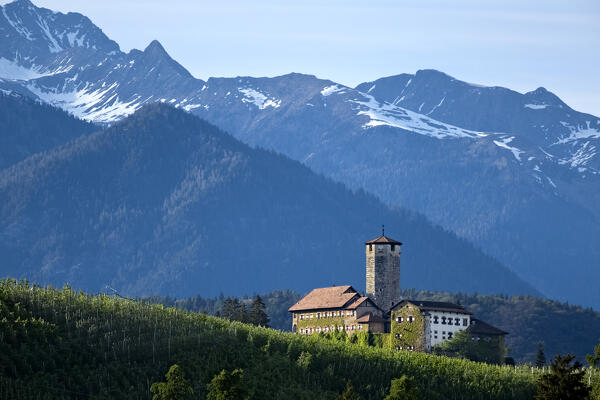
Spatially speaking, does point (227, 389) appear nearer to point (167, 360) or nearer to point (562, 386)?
point (167, 360)

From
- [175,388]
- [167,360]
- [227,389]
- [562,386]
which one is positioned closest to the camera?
[227,389]

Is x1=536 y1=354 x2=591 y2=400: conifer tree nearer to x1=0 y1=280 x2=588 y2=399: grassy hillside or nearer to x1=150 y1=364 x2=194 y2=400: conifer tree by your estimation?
x1=0 y1=280 x2=588 y2=399: grassy hillside

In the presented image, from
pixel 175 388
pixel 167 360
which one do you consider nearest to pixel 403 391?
pixel 175 388

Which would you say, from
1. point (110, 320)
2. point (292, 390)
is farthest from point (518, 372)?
point (110, 320)

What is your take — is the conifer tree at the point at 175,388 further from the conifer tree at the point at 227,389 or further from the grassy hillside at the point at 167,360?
the grassy hillside at the point at 167,360

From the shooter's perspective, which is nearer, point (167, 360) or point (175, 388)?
point (175, 388)

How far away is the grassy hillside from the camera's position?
543ft

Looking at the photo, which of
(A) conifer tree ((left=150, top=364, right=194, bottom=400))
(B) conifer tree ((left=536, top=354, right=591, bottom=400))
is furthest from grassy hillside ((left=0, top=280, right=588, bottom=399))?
(B) conifer tree ((left=536, top=354, right=591, bottom=400))

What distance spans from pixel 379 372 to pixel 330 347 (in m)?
12.7

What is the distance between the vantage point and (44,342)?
173 m

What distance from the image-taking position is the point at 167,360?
580ft

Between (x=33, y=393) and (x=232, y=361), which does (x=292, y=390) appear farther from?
(x=33, y=393)

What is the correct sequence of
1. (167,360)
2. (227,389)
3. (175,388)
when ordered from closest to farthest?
(227,389) < (175,388) < (167,360)

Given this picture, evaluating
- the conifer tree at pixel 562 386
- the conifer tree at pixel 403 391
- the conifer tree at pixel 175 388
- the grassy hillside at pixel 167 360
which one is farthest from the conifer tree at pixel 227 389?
the conifer tree at pixel 562 386
